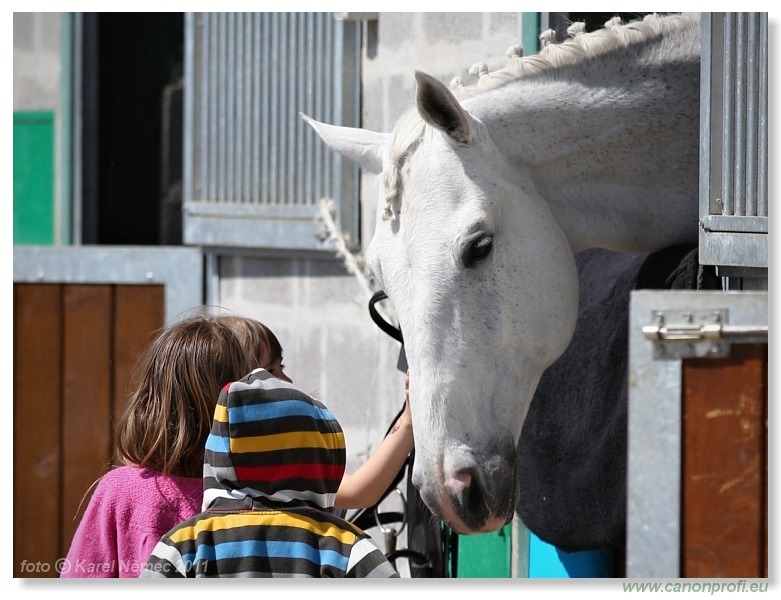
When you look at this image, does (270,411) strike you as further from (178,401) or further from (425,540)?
(425,540)

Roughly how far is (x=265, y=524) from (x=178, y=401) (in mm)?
319

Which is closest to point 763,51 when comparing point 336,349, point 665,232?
point 665,232

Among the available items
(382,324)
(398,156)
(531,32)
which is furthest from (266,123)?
(398,156)

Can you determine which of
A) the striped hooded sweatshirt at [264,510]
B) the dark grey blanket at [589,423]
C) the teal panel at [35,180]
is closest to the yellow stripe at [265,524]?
the striped hooded sweatshirt at [264,510]

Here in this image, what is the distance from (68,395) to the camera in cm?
295

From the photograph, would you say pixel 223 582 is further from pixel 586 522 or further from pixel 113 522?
pixel 586 522

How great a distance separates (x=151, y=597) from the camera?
1.48 m

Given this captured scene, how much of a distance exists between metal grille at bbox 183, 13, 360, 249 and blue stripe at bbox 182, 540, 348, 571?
1354 millimetres

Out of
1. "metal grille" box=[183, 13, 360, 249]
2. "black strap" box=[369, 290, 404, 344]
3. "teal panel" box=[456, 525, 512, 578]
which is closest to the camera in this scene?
"black strap" box=[369, 290, 404, 344]

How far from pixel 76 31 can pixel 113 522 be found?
2136 millimetres

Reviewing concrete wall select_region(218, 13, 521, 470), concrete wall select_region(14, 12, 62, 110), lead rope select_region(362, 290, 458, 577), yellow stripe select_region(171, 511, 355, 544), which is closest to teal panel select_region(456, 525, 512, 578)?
lead rope select_region(362, 290, 458, 577)

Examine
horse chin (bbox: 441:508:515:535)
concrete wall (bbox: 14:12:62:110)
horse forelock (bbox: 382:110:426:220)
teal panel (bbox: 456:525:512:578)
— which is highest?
concrete wall (bbox: 14:12:62:110)

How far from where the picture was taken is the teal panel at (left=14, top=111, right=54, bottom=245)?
321 centimetres

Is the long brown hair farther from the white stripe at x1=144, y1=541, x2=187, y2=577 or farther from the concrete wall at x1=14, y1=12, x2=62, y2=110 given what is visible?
the concrete wall at x1=14, y1=12, x2=62, y2=110
